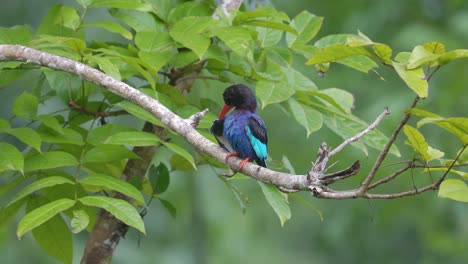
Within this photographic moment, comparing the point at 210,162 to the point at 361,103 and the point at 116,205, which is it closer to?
the point at 116,205

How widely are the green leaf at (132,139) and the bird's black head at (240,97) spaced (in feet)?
1.88

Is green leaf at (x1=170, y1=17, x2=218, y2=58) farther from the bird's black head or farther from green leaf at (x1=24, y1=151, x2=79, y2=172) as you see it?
green leaf at (x1=24, y1=151, x2=79, y2=172)

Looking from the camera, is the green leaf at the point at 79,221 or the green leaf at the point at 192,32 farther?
the green leaf at the point at 192,32

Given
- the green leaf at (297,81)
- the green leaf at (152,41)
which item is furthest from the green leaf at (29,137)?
the green leaf at (297,81)

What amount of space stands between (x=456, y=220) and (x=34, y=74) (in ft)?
15.9

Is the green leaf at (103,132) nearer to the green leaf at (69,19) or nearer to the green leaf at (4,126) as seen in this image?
the green leaf at (4,126)

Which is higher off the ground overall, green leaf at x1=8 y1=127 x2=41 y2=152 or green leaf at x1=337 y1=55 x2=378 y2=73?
green leaf at x1=337 y1=55 x2=378 y2=73

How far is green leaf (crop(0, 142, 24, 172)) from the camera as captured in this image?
145 inches

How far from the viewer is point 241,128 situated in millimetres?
4188

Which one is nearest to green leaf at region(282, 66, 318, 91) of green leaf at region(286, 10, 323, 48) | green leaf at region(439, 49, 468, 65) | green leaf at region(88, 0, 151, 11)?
green leaf at region(286, 10, 323, 48)

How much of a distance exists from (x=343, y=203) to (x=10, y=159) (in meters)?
6.53

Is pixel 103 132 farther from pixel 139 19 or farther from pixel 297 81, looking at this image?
pixel 297 81

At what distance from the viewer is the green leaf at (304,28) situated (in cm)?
440

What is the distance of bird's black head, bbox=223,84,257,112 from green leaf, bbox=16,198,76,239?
100cm
